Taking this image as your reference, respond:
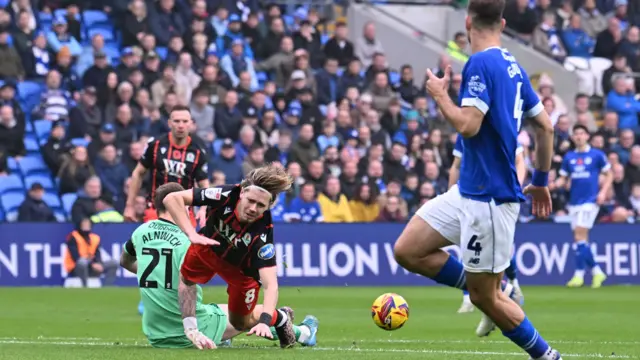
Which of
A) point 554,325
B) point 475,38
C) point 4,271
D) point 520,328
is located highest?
point 475,38

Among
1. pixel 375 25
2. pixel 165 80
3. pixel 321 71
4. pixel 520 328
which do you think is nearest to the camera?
pixel 520 328

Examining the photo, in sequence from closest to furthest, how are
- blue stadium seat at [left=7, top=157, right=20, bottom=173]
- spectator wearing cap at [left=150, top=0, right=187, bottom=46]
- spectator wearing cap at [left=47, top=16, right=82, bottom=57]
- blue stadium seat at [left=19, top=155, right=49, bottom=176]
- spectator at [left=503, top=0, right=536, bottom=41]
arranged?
blue stadium seat at [left=7, top=157, right=20, bottom=173] < blue stadium seat at [left=19, top=155, right=49, bottom=176] < spectator wearing cap at [left=47, top=16, right=82, bottom=57] < spectator wearing cap at [left=150, top=0, right=187, bottom=46] < spectator at [left=503, top=0, right=536, bottom=41]

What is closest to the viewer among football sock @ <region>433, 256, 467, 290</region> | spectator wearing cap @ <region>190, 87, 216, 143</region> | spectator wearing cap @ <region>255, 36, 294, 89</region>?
football sock @ <region>433, 256, 467, 290</region>

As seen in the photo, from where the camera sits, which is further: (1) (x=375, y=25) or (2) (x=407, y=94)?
(1) (x=375, y=25)

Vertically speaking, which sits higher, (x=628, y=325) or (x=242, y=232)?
(x=242, y=232)

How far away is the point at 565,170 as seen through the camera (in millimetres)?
21766

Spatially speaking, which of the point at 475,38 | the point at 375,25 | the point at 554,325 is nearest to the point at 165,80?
the point at 375,25

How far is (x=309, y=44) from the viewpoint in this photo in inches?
1026

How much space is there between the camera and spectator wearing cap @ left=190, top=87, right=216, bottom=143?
2327cm

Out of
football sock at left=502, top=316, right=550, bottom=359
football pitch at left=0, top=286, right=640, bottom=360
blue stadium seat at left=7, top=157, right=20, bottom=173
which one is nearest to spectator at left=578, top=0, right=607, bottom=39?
football pitch at left=0, top=286, right=640, bottom=360

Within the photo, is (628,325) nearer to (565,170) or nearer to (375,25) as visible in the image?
(565,170)

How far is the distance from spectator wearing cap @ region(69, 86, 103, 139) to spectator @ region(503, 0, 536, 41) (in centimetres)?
1031

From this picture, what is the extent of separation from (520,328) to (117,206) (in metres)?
13.7

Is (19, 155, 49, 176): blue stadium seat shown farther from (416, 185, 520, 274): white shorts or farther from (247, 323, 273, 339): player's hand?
(416, 185, 520, 274): white shorts
